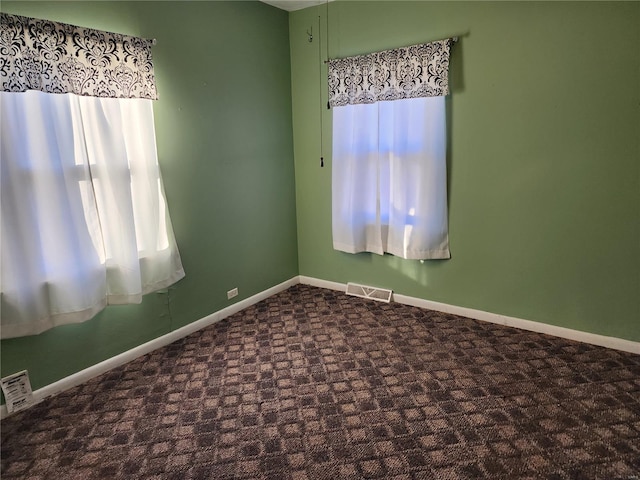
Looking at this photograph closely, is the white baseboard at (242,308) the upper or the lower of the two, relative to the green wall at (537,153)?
lower

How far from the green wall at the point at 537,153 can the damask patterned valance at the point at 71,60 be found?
1705 millimetres

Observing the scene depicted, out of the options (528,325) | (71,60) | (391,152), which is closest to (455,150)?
(391,152)

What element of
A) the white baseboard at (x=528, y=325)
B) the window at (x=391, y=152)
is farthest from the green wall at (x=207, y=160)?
the white baseboard at (x=528, y=325)

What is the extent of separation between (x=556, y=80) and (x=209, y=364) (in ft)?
9.32

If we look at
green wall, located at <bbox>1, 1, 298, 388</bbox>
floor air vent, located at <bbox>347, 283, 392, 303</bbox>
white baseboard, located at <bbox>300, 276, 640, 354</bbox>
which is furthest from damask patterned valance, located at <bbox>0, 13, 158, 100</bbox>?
white baseboard, located at <bbox>300, 276, 640, 354</bbox>

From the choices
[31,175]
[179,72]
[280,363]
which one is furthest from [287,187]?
[31,175]

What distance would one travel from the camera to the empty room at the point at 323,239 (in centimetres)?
207

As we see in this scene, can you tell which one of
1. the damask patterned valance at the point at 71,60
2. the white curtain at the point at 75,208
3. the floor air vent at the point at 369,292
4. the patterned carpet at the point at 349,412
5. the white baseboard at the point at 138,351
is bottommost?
the patterned carpet at the point at 349,412

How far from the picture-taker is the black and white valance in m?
3.00

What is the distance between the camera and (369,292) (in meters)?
3.77

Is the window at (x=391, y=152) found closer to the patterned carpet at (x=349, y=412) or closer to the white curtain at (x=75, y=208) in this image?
the patterned carpet at (x=349, y=412)

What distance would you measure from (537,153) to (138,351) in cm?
296

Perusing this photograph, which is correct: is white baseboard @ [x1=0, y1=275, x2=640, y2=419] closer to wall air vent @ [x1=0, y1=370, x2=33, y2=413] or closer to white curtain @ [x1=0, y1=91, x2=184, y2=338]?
wall air vent @ [x1=0, y1=370, x2=33, y2=413]

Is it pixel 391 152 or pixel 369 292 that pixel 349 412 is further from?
pixel 391 152
